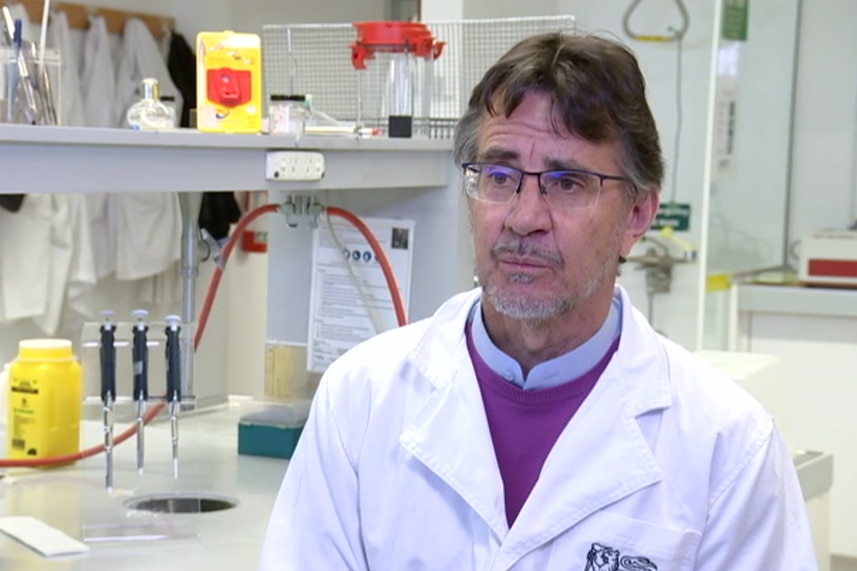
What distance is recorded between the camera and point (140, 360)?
6.70 ft

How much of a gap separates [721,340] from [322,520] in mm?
2493

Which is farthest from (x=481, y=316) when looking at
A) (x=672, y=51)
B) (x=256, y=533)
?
(x=672, y=51)

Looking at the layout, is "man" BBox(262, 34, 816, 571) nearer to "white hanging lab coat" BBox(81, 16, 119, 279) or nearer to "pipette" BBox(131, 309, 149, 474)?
"pipette" BBox(131, 309, 149, 474)

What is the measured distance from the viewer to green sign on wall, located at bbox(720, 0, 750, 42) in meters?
3.62

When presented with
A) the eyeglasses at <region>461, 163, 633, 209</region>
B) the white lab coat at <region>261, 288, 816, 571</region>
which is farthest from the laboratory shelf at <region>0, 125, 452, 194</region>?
the eyeglasses at <region>461, 163, 633, 209</region>

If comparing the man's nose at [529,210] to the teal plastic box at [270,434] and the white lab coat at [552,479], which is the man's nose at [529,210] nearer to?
the white lab coat at [552,479]

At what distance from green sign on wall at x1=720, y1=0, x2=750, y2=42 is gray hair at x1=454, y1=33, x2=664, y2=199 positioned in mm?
2277

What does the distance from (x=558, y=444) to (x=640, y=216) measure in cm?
27

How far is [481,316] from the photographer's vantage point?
1.50 meters

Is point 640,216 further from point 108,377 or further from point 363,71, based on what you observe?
point 363,71

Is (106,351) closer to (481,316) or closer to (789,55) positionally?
(481,316)

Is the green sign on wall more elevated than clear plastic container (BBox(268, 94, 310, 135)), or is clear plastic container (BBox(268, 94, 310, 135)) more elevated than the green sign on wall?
the green sign on wall

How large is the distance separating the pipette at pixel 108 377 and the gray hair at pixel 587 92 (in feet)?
2.61

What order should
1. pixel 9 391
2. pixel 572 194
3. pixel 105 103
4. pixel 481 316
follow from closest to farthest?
pixel 572 194
pixel 481 316
pixel 9 391
pixel 105 103
